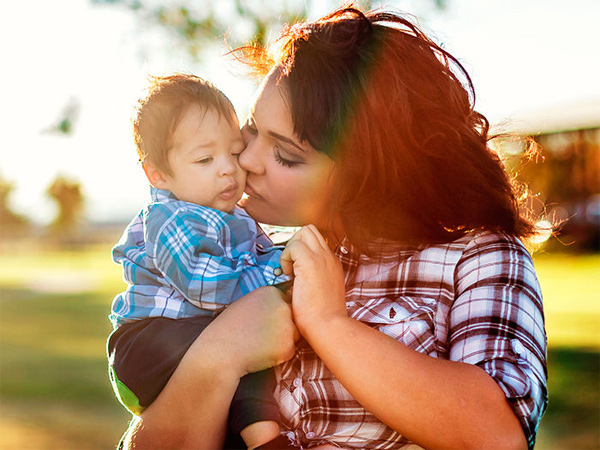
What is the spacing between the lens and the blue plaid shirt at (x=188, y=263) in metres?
2.03

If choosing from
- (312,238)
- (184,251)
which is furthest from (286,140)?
(184,251)

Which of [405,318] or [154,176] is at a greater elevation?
[154,176]

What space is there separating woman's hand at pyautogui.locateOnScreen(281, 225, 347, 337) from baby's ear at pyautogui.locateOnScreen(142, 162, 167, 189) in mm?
606

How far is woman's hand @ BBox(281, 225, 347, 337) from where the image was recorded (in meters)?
1.79

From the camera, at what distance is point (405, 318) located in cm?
187

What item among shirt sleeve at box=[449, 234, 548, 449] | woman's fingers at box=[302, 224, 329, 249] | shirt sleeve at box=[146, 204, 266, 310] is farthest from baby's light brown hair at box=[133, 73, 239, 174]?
shirt sleeve at box=[449, 234, 548, 449]

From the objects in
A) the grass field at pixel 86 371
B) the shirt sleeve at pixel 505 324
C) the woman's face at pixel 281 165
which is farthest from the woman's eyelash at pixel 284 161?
the grass field at pixel 86 371

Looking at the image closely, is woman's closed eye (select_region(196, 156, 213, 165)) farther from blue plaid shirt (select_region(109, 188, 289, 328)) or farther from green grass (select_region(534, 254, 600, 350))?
green grass (select_region(534, 254, 600, 350))

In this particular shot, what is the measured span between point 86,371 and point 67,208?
39235mm

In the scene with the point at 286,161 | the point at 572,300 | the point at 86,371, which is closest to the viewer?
the point at 286,161

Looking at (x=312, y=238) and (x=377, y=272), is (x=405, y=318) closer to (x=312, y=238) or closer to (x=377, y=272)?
(x=377, y=272)

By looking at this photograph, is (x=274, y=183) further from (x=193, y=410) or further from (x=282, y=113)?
(x=193, y=410)

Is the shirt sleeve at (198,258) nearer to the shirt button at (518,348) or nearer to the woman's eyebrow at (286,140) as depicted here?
the woman's eyebrow at (286,140)

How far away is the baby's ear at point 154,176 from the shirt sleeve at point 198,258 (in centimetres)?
16
